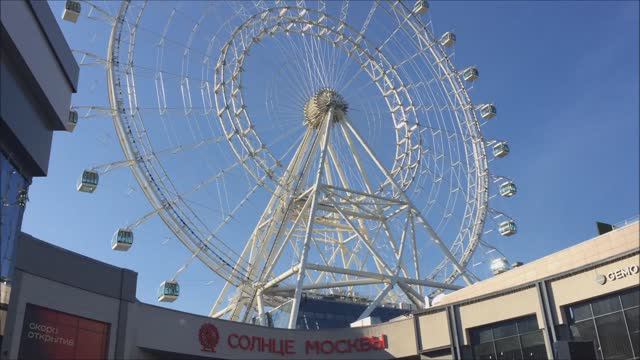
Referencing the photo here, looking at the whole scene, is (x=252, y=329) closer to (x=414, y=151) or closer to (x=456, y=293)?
(x=456, y=293)

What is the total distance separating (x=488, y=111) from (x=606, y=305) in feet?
91.3

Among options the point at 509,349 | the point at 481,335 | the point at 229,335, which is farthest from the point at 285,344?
the point at 509,349

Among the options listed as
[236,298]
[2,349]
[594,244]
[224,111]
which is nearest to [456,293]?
[594,244]

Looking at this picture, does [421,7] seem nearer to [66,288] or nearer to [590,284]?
[590,284]

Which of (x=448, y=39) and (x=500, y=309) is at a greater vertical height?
(x=448, y=39)

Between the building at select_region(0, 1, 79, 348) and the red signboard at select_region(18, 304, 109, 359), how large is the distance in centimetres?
179

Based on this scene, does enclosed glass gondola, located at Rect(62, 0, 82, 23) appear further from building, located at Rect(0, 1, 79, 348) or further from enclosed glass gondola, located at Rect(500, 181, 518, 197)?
enclosed glass gondola, located at Rect(500, 181, 518, 197)

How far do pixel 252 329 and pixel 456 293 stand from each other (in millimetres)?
11206

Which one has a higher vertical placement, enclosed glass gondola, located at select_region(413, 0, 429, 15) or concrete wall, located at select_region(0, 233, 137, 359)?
enclosed glass gondola, located at select_region(413, 0, 429, 15)

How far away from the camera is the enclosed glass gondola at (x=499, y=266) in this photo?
150 feet

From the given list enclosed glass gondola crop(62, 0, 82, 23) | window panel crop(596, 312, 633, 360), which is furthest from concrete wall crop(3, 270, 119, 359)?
window panel crop(596, 312, 633, 360)

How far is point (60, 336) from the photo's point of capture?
26.8 m

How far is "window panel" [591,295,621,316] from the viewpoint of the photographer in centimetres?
2891

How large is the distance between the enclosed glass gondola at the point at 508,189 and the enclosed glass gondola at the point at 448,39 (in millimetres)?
12029
